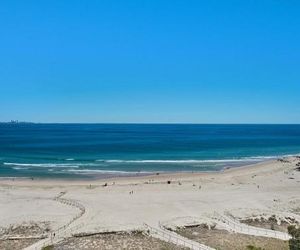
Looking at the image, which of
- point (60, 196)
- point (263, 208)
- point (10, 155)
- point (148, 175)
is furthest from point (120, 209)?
point (10, 155)

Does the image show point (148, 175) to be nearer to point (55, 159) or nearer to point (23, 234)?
point (55, 159)

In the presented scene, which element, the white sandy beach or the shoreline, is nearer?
the white sandy beach

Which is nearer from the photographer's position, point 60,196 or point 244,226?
point 244,226

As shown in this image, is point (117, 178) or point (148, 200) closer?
point (148, 200)

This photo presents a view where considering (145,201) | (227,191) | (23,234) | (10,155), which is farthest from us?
(10,155)

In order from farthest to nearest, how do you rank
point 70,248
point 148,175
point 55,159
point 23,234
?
point 55,159, point 148,175, point 23,234, point 70,248

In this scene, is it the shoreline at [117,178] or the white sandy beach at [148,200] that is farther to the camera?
the shoreline at [117,178]

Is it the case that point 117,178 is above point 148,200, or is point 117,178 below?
above
